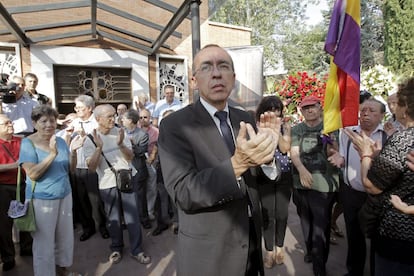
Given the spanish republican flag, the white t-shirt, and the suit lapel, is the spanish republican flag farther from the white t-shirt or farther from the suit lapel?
the white t-shirt

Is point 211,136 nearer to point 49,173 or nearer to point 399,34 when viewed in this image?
point 49,173

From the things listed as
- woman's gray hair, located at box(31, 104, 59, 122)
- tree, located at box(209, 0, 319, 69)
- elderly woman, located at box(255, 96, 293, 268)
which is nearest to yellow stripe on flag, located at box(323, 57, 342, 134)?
elderly woman, located at box(255, 96, 293, 268)

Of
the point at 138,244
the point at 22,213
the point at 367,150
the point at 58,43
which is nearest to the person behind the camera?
the point at 367,150

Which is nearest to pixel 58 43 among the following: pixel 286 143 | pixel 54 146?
pixel 54 146

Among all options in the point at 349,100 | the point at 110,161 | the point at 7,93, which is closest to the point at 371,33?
the point at 349,100

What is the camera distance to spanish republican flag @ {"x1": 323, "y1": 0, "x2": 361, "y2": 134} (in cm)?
246

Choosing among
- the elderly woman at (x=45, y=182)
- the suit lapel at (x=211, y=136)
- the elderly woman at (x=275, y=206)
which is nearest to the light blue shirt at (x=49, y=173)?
the elderly woman at (x=45, y=182)

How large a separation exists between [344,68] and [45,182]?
9.51 ft

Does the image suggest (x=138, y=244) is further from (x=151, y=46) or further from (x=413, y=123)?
(x=151, y=46)

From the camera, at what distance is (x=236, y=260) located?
1428mm

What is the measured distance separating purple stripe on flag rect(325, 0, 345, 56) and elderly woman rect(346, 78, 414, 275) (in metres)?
0.88

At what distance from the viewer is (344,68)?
2461 millimetres

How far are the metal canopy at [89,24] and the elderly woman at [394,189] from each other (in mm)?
3848

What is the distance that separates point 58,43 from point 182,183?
7495mm
